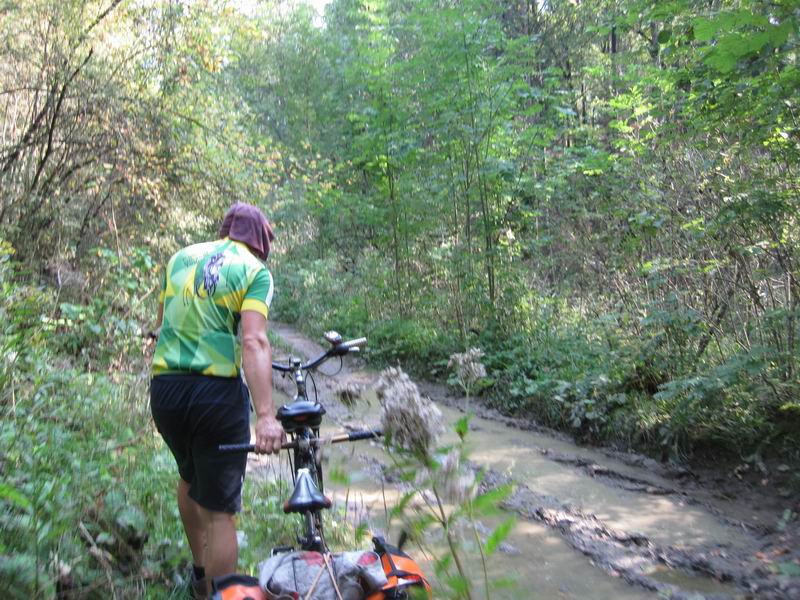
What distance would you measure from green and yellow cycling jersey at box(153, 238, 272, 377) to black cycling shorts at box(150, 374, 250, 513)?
0.06 meters

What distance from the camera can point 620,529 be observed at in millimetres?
5105

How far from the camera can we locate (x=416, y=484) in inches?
82.5

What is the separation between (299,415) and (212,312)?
0.65 metres

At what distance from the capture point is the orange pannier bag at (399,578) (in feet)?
7.06

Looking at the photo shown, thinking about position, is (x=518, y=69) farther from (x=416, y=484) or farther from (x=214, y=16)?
(x=416, y=484)

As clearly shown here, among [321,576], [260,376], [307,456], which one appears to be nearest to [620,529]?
[307,456]

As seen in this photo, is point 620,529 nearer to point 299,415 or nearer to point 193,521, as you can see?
point 193,521

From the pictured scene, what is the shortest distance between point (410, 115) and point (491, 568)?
8.56 metres

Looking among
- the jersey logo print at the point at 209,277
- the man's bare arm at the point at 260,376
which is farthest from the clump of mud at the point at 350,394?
the jersey logo print at the point at 209,277

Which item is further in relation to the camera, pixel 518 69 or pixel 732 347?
pixel 518 69

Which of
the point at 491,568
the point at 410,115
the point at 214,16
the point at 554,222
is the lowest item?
the point at 491,568

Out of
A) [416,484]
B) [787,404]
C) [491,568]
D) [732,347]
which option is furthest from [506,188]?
[416,484]

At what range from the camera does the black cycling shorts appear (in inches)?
118

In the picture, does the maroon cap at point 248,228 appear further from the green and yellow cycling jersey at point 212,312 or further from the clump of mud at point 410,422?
the clump of mud at point 410,422
